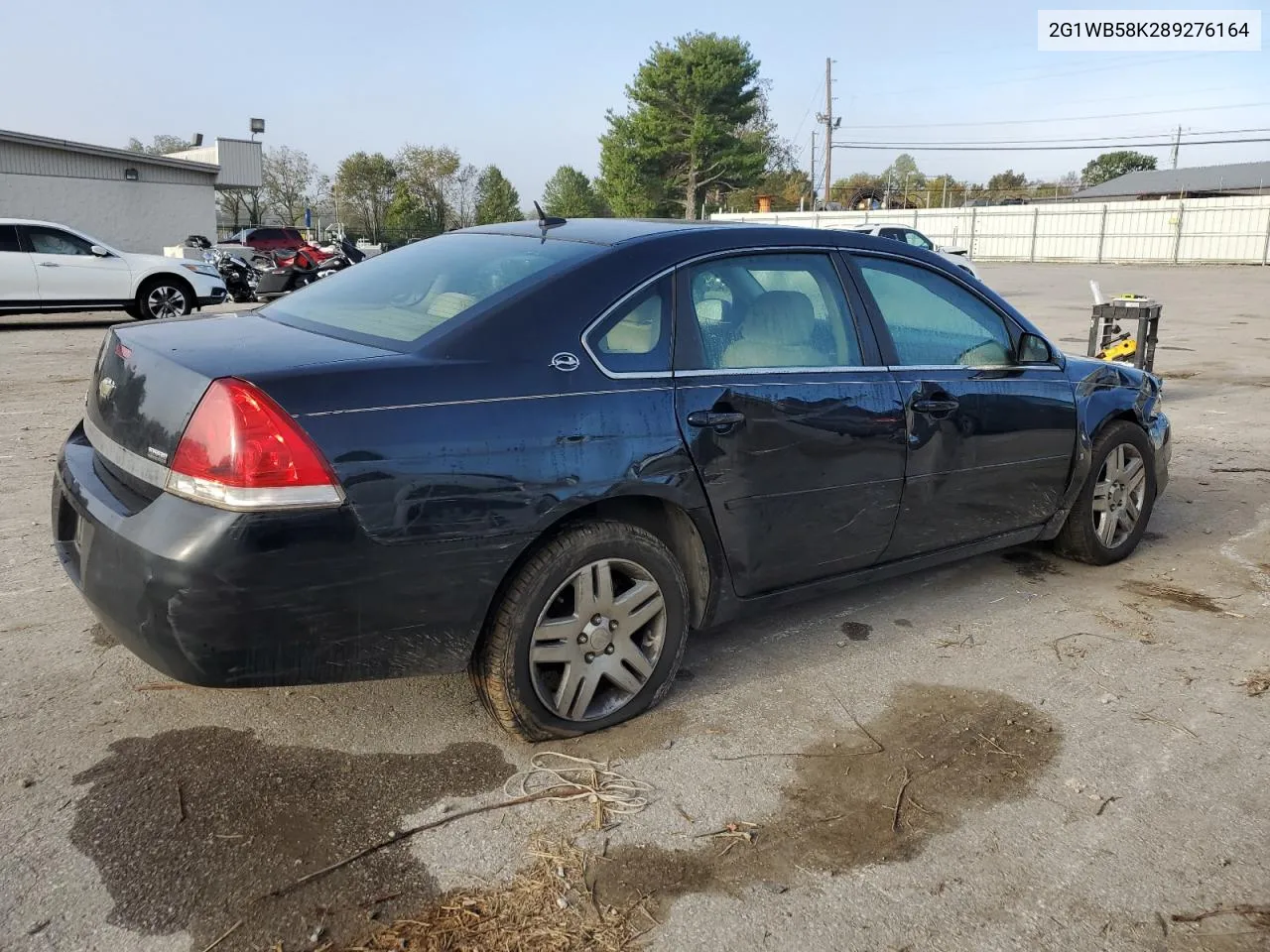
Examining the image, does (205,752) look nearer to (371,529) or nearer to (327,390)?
(371,529)

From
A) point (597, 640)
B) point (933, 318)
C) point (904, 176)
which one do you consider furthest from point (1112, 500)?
point (904, 176)

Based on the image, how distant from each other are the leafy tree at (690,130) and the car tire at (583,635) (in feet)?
176

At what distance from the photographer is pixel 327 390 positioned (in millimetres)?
2578

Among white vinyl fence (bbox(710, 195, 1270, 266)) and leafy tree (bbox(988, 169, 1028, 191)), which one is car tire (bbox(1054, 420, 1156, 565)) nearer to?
white vinyl fence (bbox(710, 195, 1270, 266))

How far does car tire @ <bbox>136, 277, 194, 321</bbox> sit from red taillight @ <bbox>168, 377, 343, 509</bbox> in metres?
14.3

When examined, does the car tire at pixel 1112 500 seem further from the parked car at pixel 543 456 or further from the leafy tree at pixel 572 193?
the leafy tree at pixel 572 193

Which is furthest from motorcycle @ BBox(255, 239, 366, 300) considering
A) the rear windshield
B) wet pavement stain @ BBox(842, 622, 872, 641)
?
wet pavement stain @ BBox(842, 622, 872, 641)

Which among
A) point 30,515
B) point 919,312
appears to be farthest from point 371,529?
point 30,515

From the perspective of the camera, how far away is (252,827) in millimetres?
2633

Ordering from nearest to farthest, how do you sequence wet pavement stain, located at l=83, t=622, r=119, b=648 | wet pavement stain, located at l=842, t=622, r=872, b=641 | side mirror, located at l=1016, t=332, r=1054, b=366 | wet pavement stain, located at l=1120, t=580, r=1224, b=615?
wet pavement stain, located at l=83, t=622, r=119, b=648 < wet pavement stain, located at l=842, t=622, r=872, b=641 < side mirror, located at l=1016, t=332, r=1054, b=366 < wet pavement stain, located at l=1120, t=580, r=1224, b=615

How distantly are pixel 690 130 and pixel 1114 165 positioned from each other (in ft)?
186

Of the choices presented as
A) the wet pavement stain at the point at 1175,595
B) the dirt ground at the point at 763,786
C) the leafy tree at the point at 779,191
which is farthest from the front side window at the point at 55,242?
the leafy tree at the point at 779,191

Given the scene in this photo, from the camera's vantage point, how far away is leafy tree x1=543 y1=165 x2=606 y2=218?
64.7 meters

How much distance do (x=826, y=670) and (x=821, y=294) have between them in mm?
1397
